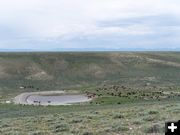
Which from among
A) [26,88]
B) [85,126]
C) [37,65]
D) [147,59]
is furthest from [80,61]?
[85,126]

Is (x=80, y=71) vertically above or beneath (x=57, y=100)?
above

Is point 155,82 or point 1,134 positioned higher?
point 1,134

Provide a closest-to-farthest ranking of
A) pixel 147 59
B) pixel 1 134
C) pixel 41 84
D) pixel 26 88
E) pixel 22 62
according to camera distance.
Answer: pixel 1 134
pixel 26 88
pixel 41 84
pixel 22 62
pixel 147 59

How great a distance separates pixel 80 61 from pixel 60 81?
24071 mm

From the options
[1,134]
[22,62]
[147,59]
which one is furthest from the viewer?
[147,59]

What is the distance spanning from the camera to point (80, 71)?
133750 millimetres

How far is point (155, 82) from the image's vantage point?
118 meters

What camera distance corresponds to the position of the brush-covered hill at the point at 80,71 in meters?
117

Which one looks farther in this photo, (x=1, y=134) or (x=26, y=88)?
(x=26, y=88)

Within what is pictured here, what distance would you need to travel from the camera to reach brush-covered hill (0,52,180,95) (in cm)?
11712

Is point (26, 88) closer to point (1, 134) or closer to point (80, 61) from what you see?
point (80, 61)

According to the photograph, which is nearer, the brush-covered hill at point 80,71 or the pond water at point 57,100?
the pond water at point 57,100

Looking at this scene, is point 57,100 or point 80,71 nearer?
point 57,100

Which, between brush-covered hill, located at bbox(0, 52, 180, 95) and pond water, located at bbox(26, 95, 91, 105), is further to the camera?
brush-covered hill, located at bbox(0, 52, 180, 95)
